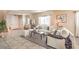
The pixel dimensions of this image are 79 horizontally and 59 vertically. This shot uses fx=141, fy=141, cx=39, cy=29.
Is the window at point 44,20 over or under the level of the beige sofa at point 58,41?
over

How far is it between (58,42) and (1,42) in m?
0.97

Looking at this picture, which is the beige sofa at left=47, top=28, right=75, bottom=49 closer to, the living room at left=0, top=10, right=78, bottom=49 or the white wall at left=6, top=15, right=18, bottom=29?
the living room at left=0, top=10, right=78, bottom=49

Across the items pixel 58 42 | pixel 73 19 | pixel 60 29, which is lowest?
pixel 58 42

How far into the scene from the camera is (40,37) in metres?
2.45

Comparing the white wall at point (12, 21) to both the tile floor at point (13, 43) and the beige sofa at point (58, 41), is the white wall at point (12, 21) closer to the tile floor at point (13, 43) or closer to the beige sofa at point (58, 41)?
the tile floor at point (13, 43)

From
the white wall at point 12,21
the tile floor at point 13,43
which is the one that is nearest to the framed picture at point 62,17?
the tile floor at point 13,43

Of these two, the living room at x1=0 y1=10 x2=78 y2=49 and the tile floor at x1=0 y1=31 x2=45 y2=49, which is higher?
the living room at x1=0 y1=10 x2=78 y2=49

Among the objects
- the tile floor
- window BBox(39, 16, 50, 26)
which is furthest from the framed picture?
the tile floor

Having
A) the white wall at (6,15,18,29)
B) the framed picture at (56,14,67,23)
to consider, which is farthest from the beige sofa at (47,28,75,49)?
the white wall at (6,15,18,29)

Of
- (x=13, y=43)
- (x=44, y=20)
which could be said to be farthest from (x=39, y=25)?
(x=13, y=43)

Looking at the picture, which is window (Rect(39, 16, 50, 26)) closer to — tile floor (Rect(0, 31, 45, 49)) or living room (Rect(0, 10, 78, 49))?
living room (Rect(0, 10, 78, 49))
